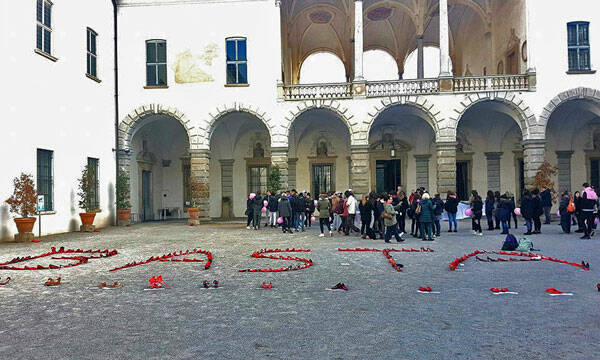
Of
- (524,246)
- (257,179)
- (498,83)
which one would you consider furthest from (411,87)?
(524,246)

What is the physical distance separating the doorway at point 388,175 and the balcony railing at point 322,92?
583 cm

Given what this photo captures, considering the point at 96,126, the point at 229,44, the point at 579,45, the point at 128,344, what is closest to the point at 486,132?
the point at 579,45

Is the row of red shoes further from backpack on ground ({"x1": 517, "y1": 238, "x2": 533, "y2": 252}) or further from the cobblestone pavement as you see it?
backpack on ground ({"x1": 517, "y1": 238, "x2": 533, "y2": 252})

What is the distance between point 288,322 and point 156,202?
872 inches

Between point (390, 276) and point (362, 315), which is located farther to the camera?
point (390, 276)

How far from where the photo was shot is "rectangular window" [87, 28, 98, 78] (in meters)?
19.6

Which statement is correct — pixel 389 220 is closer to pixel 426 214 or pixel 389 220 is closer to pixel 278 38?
pixel 426 214

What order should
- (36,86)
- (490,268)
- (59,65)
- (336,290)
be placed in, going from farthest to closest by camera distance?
(59,65) → (36,86) → (490,268) → (336,290)

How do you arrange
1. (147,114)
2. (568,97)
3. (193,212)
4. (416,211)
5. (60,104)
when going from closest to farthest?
(416,211) < (60,104) < (568,97) < (193,212) < (147,114)

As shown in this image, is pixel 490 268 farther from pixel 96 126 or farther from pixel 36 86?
pixel 96 126

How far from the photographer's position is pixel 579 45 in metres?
20.6

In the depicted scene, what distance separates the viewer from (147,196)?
83.0 ft

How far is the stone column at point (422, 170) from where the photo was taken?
992 inches

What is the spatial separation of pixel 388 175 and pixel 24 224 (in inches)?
689
